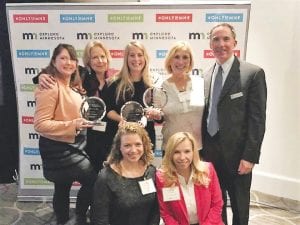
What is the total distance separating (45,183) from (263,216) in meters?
1.99

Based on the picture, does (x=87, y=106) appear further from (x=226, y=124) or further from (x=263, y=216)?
(x=263, y=216)

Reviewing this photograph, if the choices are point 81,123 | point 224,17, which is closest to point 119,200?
point 81,123

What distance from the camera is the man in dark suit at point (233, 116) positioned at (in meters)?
2.39

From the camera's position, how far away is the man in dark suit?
2.39 m

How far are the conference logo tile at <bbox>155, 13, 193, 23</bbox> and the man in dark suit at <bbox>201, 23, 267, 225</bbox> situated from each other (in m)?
0.71

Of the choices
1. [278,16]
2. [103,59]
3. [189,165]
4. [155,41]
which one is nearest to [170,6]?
[155,41]

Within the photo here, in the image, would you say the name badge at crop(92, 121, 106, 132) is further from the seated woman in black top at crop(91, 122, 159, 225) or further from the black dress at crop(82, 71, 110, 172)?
the seated woman in black top at crop(91, 122, 159, 225)

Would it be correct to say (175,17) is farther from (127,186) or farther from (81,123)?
(127,186)

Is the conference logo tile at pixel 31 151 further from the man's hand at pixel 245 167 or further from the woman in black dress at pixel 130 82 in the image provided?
the man's hand at pixel 245 167

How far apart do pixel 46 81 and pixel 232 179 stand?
1.41 meters

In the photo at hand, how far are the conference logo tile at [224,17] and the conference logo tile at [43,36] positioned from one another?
123cm

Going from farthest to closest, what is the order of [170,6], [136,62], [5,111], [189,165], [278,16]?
[5,111] → [278,16] → [170,6] → [136,62] → [189,165]

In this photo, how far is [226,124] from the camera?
2.45 metres

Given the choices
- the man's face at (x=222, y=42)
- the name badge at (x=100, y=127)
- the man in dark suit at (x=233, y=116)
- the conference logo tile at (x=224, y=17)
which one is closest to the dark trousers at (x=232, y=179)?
the man in dark suit at (x=233, y=116)
